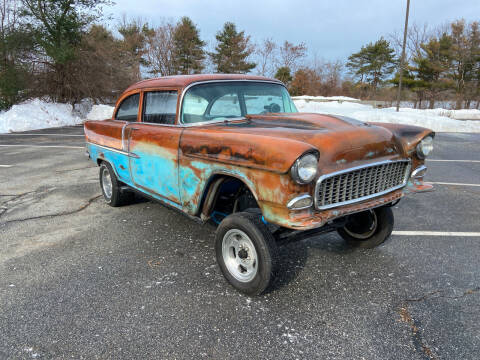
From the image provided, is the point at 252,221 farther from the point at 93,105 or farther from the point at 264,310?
the point at 93,105

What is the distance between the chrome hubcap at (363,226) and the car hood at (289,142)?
0.87 m

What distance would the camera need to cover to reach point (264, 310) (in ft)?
8.64

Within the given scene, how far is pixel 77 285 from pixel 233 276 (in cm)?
139

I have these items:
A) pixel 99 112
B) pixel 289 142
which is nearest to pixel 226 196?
pixel 289 142

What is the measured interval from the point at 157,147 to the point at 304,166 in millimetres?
1774

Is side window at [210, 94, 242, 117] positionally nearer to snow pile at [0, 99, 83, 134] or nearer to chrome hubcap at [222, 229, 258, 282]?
chrome hubcap at [222, 229, 258, 282]

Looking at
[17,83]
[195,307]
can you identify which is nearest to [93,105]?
[17,83]

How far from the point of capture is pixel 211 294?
2842mm

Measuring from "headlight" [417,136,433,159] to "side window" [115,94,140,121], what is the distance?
10.7 feet

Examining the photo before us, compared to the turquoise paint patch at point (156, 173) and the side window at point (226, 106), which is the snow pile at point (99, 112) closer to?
the turquoise paint patch at point (156, 173)

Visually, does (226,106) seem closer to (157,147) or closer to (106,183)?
(157,147)

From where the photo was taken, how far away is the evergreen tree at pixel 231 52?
123 ft

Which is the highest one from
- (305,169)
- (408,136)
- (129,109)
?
(129,109)

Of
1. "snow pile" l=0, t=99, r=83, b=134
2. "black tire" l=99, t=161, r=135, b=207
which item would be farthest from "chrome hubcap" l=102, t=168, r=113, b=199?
"snow pile" l=0, t=99, r=83, b=134
